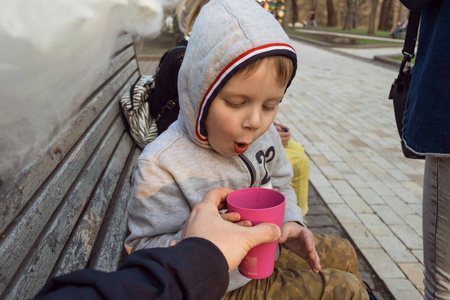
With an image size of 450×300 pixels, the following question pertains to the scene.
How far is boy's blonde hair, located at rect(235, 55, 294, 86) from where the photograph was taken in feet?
4.25

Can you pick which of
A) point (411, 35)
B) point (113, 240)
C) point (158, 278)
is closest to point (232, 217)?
point (158, 278)

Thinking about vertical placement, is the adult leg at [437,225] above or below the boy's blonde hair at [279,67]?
below

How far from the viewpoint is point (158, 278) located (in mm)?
812

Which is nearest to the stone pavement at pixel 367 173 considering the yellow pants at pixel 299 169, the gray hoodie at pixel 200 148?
the yellow pants at pixel 299 169

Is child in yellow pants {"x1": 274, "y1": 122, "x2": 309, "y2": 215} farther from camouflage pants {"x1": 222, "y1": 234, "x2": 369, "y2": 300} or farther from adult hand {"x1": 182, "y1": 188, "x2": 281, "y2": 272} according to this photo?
adult hand {"x1": 182, "y1": 188, "x2": 281, "y2": 272}

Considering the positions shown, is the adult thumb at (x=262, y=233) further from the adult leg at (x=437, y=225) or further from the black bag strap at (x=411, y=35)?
the black bag strap at (x=411, y=35)

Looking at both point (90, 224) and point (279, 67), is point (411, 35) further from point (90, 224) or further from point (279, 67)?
point (90, 224)

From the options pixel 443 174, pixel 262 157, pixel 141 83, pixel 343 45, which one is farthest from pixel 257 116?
pixel 343 45

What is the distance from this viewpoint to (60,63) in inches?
42.5

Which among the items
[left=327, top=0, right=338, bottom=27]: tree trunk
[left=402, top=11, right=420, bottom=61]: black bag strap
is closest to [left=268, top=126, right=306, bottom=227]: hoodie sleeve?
[left=402, top=11, right=420, bottom=61]: black bag strap

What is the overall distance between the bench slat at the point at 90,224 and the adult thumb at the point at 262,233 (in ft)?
2.17

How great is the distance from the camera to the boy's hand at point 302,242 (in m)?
1.51

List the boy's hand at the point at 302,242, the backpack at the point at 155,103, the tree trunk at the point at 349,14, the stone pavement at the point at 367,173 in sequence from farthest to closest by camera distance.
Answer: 1. the tree trunk at the point at 349,14
2. the stone pavement at the point at 367,173
3. the backpack at the point at 155,103
4. the boy's hand at the point at 302,242

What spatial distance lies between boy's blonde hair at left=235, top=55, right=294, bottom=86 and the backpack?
1309 mm
